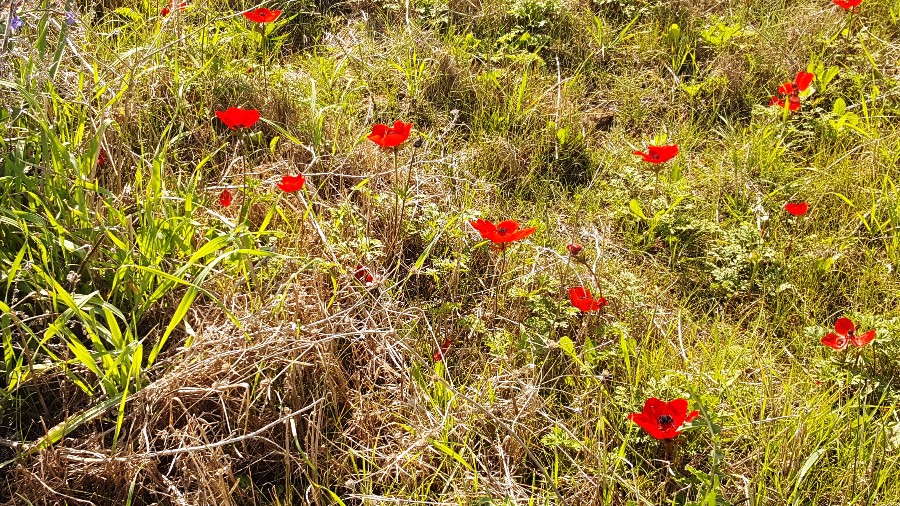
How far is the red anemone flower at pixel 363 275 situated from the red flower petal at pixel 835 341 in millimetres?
1283

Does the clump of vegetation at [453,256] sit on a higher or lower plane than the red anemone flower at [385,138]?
lower

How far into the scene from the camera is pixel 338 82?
3375 mm

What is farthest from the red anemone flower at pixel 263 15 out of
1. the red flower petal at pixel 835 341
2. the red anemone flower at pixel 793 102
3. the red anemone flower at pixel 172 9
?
the red flower petal at pixel 835 341

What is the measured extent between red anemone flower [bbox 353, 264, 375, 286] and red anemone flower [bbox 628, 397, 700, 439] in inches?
34.4

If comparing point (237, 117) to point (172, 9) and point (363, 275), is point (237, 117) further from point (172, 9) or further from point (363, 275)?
point (172, 9)

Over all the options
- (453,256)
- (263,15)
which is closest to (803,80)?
(453,256)

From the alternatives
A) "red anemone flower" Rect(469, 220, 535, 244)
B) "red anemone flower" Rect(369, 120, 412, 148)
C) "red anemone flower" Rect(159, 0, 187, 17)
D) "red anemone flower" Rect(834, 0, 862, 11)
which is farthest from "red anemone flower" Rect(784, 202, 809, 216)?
"red anemone flower" Rect(159, 0, 187, 17)

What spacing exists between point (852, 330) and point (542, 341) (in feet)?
2.75

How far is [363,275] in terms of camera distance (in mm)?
2459

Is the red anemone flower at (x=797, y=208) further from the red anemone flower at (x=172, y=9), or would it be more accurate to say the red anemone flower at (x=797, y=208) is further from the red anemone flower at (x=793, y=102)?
the red anemone flower at (x=172, y=9)

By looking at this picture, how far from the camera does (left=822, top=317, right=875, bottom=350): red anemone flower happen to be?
2.25 meters

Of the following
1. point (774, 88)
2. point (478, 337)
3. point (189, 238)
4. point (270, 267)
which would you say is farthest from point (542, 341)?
point (774, 88)

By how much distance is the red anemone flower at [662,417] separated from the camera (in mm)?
1956

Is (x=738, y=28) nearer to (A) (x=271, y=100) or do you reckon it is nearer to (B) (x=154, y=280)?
(A) (x=271, y=100)
